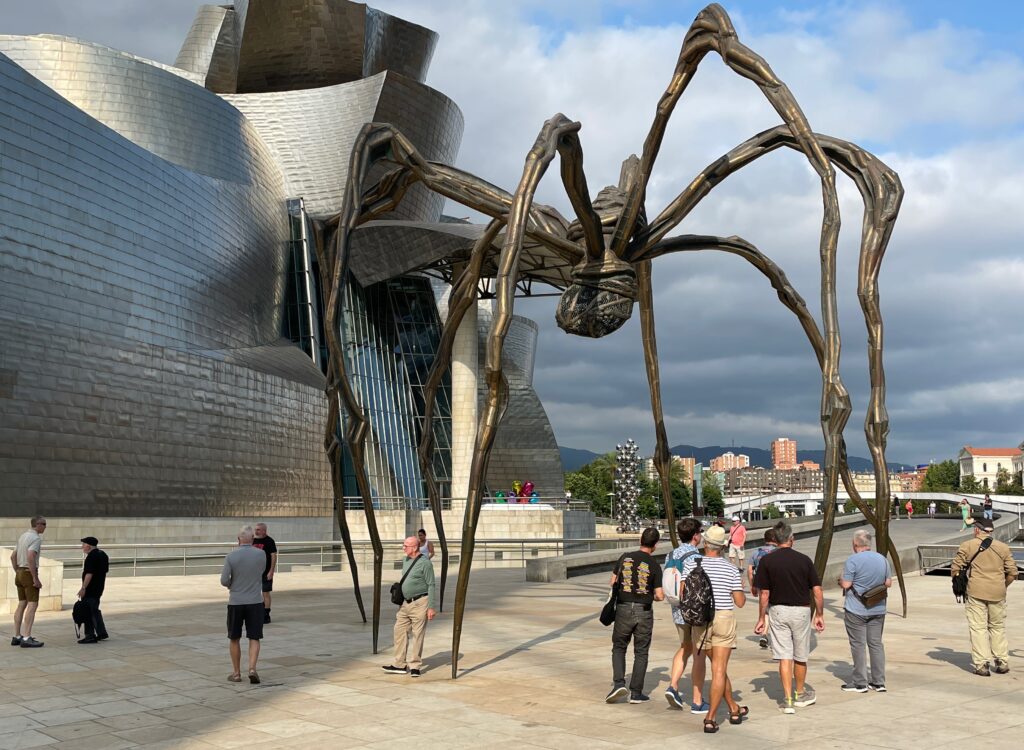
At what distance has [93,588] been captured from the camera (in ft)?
34.5

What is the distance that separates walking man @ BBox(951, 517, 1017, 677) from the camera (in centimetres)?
834

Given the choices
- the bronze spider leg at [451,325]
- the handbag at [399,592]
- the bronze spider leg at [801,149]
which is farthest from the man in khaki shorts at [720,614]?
the bronze spider leg at [451,325]

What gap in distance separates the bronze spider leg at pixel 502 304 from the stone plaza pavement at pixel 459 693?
81 cm

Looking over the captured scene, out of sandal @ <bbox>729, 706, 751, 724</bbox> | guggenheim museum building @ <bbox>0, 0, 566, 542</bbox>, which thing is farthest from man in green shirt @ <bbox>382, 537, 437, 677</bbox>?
guggenheim museum building @ <bbox>0, 0, 566, 542</bbox>

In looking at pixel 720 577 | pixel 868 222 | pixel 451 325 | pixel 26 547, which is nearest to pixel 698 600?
pixel 720 577

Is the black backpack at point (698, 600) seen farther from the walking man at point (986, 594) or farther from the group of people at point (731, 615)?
the walking man at point (986, 594)

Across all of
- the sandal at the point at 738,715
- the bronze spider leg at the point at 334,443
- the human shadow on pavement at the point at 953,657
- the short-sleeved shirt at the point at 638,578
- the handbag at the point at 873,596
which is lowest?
the human shadow on pavement at the point at 953,657

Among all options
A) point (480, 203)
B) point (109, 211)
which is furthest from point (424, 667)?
point (109, 211)

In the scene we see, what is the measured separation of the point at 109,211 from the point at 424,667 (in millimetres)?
21817

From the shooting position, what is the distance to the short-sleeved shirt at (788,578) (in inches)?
280

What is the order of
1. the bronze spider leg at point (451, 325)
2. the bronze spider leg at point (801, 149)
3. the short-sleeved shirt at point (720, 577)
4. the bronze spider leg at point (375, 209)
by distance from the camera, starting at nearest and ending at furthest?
1. the bronze spider leg at point (801, 149)
2. the short-sleeved shirt at point (720, 577)
3. the bronze spider leg at point (375, 209)
4. the bronze spider leg at point (451, 325)

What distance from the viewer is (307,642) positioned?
10539 millimetres

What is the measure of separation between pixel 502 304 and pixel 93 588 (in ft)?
21.2

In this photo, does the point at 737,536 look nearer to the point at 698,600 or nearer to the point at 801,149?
the point at 801,149
